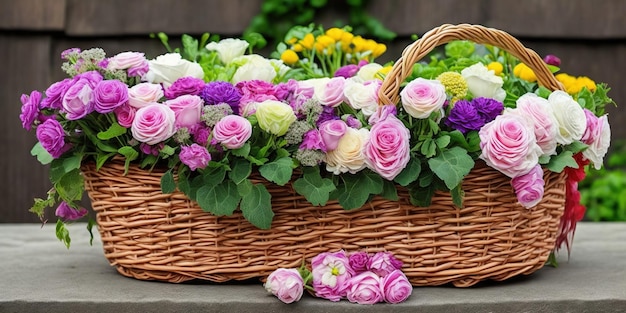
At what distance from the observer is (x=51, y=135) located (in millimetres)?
1562

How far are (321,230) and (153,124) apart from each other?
1.23 ft

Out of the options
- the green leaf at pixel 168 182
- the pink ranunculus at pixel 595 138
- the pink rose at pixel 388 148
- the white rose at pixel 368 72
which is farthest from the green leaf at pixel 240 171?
the pink ranunculus at pixel 595 138

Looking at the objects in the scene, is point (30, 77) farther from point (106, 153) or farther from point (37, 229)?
point (106, 153)

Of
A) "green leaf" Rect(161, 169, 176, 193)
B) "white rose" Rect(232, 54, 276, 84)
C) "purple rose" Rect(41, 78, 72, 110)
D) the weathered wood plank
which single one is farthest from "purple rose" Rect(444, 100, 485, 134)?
the weathered wood plank

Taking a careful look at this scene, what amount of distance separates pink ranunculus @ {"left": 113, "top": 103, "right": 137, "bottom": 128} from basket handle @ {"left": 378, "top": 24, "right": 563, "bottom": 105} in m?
0.46

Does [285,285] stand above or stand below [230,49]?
below

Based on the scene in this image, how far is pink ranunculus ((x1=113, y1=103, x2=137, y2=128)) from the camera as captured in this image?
1.54 metres

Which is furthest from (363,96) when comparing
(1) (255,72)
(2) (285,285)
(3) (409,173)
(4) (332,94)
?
(2) (285,285)

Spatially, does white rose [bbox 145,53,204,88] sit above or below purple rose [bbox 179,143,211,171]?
above

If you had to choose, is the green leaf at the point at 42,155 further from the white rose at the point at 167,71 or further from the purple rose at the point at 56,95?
the white rose at the point at 167,71

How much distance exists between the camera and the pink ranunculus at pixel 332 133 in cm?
151

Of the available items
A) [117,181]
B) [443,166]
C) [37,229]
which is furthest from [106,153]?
[37,229]

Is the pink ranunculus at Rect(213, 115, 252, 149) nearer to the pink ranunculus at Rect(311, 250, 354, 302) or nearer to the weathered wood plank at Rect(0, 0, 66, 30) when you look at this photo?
the pink ranunculus at Rect(311, 250, 354, 302)

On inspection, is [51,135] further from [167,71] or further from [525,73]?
[525,73]
